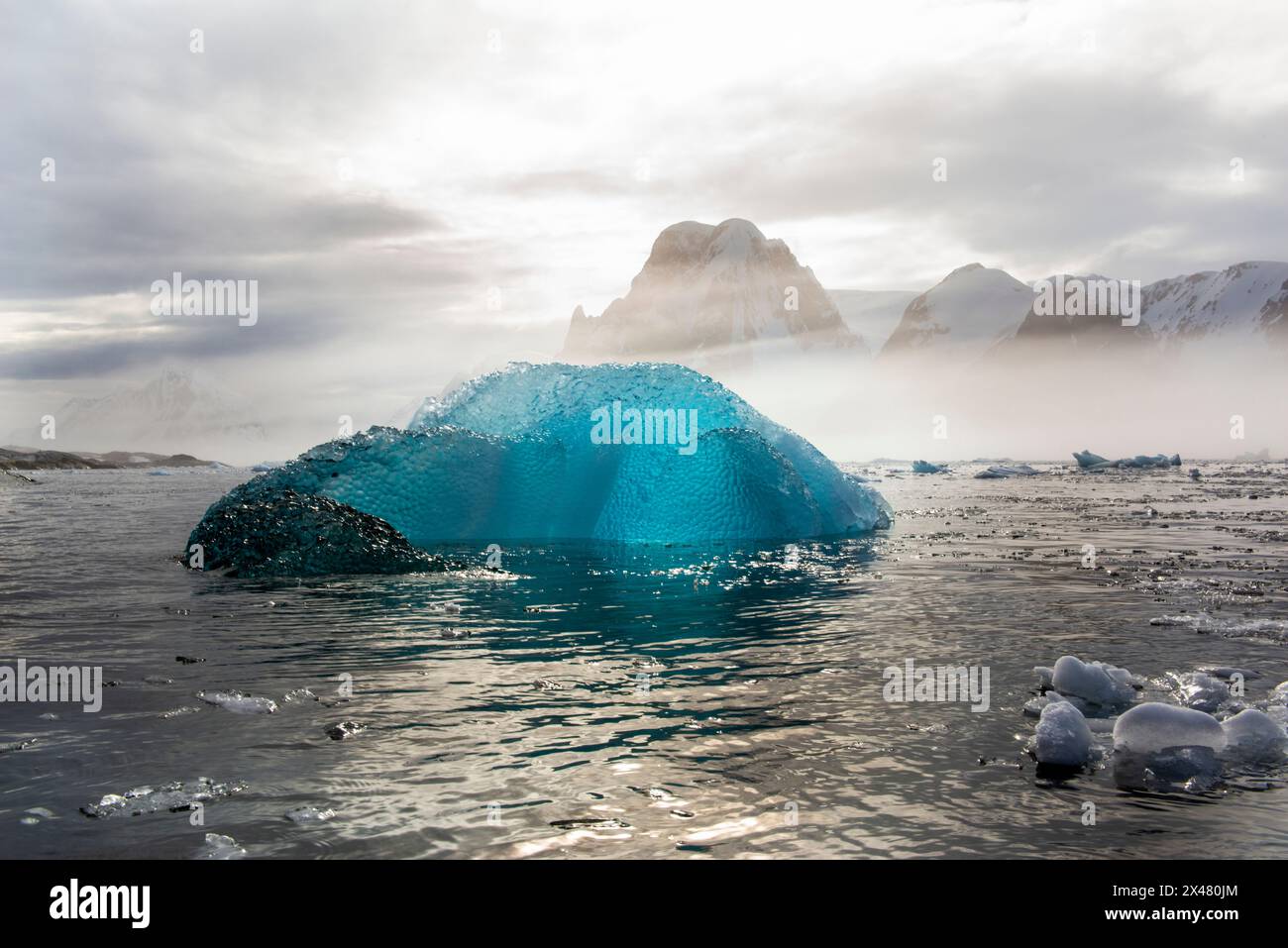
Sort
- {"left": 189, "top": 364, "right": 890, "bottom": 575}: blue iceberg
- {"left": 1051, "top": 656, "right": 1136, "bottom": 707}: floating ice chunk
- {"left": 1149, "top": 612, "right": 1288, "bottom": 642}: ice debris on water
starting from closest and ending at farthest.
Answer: {"left": 1051, "top": 656, "right": 1136, "bottom": 707}: floating ice chunk, {"left": 1149, "top": 612, "right": 1288, "bottom": 642}: ice debris on water, {"left": 189, "top": 364, "right": 890, "bottom": 575}: blue iceberg

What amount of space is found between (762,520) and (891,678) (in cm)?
1524

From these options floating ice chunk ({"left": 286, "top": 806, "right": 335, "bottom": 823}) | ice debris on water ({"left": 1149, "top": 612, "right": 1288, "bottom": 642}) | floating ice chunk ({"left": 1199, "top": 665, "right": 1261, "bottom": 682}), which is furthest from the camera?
ice debris on water ({"left": 1149, "top": 612, "right": 1288, "bottom": 642})

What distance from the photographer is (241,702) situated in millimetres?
7766

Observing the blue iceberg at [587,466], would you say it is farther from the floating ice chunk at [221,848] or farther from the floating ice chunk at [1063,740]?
the floating ice chunk at [221,848]

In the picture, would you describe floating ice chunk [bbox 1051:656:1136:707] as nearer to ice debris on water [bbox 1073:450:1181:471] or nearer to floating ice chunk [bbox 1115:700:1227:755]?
floating ice chunk [bbox 1115:700:1227:755]

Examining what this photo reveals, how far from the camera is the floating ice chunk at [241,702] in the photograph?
7.66 metres

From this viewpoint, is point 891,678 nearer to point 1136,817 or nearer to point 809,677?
point 809,677

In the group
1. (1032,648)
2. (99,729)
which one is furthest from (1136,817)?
(99,729)

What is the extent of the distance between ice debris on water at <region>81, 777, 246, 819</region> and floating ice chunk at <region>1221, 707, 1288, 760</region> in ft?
23.6

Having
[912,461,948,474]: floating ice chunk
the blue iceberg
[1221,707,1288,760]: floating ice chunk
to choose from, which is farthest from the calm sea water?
[912,461,948,474]: floating ice chunk

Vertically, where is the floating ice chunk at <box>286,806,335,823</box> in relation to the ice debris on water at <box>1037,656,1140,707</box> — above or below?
below

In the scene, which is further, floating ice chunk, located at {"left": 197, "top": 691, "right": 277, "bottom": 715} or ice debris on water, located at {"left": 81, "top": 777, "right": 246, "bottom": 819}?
floating ice chunk, located at {"left": 197, "top": 691, "right": 277, "bottom": 715}

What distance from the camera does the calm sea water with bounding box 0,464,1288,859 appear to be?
5137 millimetres

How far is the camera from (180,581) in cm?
1569
